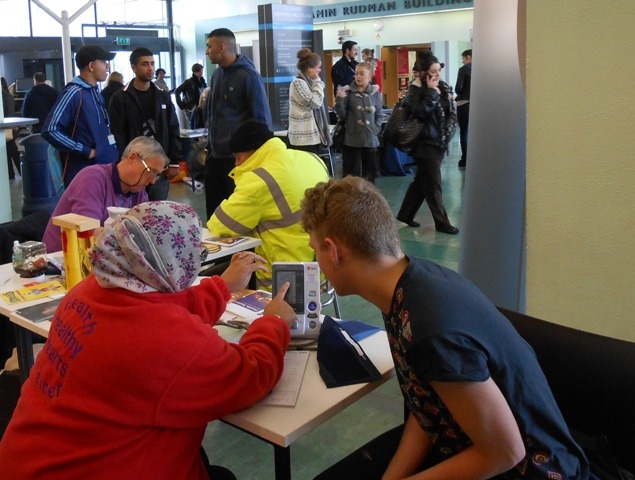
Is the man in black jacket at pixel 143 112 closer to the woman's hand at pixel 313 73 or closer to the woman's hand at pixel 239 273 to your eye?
the woman's hand at pixel 313 73

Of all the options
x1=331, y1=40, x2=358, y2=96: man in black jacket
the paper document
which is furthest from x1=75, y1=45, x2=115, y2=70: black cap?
x1=331, y1=40, x2=358, y2=96: man in black jacket

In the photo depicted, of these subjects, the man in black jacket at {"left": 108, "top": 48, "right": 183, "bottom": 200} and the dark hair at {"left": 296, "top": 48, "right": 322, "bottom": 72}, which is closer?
the man in black jacket at {"left": 108, "top": 48, "right": 183, "bottom": 200}

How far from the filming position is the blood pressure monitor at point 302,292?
2.15m

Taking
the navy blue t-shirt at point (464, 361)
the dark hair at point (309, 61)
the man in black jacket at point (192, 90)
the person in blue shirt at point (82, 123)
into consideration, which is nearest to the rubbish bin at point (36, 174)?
the person in blue shirt at point (82, 123)

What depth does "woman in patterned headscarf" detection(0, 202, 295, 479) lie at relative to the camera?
1.49 meters

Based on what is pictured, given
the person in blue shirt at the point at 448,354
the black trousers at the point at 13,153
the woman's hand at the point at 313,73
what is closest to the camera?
the person in blue shirt at the point at 448,354

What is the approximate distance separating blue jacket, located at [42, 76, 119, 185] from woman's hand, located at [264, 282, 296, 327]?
3.13 m

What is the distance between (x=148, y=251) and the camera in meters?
1.51

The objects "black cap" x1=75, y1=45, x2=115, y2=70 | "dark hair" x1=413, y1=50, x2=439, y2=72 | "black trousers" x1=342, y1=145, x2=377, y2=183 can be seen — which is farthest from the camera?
"black trousers" x1=342, y1=145, x2=377, y2=183

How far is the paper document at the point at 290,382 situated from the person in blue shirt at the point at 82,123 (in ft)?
10.6

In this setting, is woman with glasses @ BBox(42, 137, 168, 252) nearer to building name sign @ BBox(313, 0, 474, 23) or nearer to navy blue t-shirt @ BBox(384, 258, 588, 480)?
navy blue t-shirt @ BBox(384, 258, 588, 480)

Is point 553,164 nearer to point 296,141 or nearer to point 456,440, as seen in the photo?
point 456,440

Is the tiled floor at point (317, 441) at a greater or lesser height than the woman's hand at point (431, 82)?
lesser

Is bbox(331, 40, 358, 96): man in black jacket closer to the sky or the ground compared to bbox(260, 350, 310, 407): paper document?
closer to the sky
